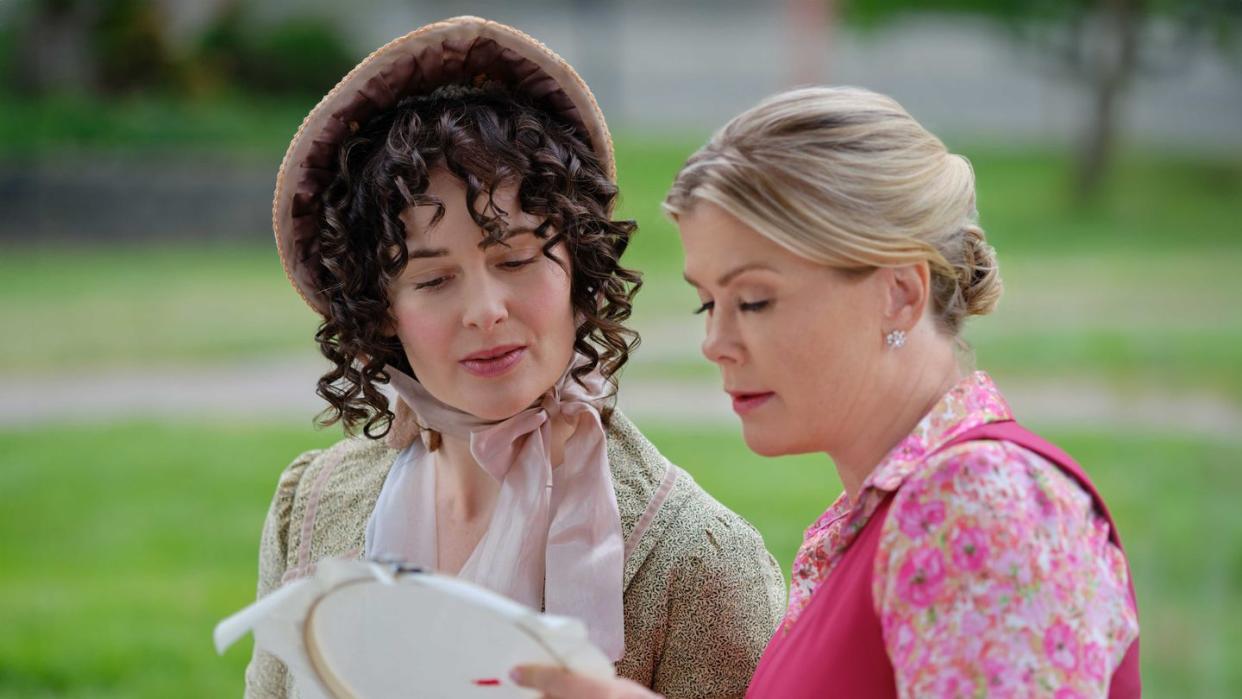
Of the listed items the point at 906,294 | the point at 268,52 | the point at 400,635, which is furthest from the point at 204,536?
the point at 268,52

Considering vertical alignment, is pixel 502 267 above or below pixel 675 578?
above

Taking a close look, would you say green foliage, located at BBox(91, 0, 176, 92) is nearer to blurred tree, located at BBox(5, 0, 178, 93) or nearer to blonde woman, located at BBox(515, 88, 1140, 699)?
blurred tree, located at BBox(5, 0, 178, 93)

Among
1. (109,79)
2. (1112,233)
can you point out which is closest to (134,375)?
(109,79)

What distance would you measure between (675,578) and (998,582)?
67 centimetres

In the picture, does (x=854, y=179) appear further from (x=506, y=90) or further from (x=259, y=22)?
(x=259, y=22)

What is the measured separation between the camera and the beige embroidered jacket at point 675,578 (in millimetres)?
1802

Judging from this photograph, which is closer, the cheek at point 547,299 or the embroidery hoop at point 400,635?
the embroidery hoop at point 400,635

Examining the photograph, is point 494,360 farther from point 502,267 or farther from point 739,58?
point 739,58

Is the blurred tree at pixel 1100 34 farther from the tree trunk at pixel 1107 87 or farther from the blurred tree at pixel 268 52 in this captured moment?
the blurred tree at pixel 268 52

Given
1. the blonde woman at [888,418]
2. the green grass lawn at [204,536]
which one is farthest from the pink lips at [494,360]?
the green grass lawn at [204,536]

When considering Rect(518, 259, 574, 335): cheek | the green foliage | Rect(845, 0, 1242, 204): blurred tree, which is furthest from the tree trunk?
Rect(518, 259, 574, 335): cheek

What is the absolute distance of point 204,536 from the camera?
6.23 m

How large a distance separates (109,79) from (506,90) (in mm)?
11940

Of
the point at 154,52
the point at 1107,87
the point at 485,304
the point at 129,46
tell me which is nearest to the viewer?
the point at 485,304
